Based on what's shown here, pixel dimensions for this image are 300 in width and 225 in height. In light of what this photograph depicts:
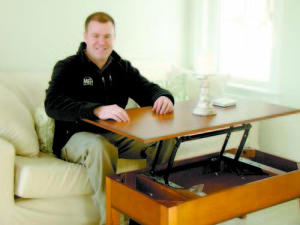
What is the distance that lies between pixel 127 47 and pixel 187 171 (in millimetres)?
1451

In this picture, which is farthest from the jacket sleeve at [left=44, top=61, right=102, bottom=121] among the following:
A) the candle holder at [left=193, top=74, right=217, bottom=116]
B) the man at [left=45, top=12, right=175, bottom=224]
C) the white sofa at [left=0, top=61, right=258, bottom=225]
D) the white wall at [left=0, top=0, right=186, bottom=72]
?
the white wall at [left=0, top=0, right=186, bottom=72]

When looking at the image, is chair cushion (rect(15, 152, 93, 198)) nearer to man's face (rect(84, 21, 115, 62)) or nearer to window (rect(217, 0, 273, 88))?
man's face (rect(84, 21, 115, 62))

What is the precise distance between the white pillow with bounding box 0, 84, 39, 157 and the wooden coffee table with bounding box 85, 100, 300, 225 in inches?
20.7

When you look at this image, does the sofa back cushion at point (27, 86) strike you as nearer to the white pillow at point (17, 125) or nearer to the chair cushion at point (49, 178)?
the white pillow at point (17, 125)

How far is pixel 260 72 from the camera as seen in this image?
3.39 m

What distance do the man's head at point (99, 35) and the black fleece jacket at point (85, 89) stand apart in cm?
7

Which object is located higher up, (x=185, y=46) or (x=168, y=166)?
(x=185, y=46)

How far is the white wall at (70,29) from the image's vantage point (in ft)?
9.52

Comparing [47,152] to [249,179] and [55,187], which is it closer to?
[55,187]

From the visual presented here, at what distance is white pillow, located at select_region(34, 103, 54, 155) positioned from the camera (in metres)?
2.46

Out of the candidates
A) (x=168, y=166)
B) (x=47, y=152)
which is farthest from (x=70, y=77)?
(x=168, y=166)

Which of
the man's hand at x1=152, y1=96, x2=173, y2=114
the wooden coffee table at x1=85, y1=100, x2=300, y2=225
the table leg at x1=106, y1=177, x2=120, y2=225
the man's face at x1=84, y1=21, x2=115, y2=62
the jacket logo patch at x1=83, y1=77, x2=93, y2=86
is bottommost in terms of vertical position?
the table leg at x1=106, y1=177, x2=120, y2=225

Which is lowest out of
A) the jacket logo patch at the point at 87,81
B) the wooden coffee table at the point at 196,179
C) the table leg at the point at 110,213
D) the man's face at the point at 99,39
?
the table leg at the point at 110,213

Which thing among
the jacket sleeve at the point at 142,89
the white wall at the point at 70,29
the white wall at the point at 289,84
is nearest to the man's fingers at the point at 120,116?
the jacket sleeve at the point at 142,89
